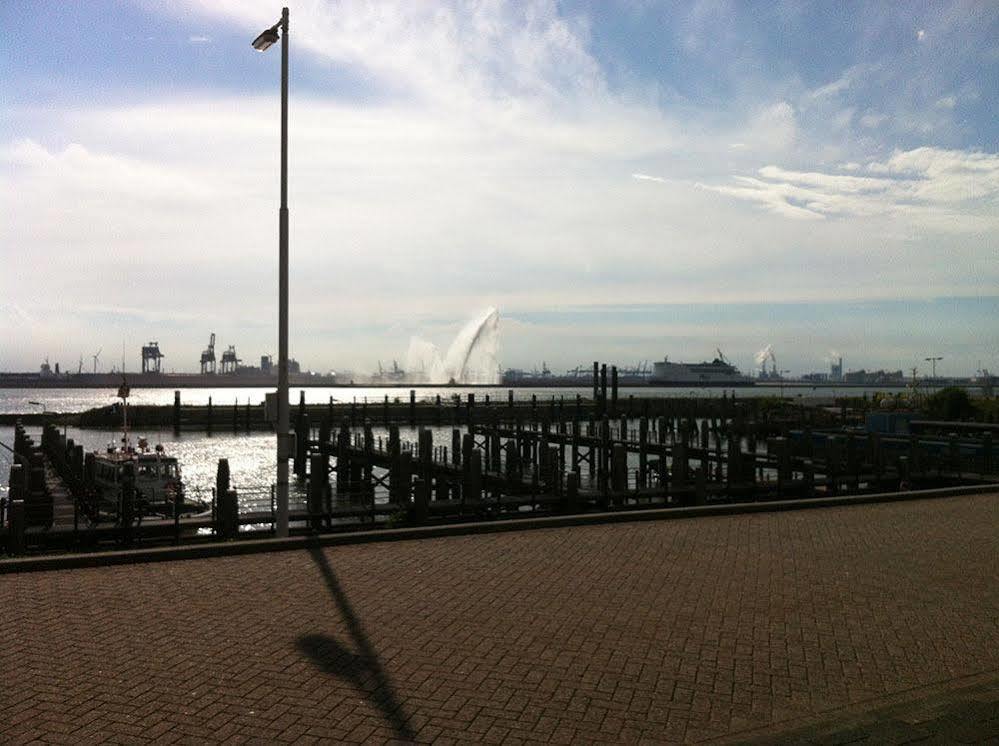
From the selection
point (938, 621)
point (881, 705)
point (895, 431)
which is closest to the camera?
point (881, 705)

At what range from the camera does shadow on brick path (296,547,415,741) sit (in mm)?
6293

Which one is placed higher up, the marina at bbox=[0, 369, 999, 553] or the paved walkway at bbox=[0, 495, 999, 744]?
the paved walkway at bbox=[0, 495, 999, 744]

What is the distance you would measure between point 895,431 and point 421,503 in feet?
103

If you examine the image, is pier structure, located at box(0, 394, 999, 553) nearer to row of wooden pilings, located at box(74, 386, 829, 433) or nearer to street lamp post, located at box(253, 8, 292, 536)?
street lamp post, located at box(253, 8, 292, 536)

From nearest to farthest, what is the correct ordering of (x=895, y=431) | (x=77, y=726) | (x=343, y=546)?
(x=77, y=726) → (x=343, y=546) → (x=895, y=431)

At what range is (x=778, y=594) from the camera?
989cm

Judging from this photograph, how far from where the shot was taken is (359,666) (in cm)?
725

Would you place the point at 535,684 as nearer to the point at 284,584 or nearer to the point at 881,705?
Answer: the point at 881,705

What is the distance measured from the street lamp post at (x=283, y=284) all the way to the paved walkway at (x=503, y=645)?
1.72 meters

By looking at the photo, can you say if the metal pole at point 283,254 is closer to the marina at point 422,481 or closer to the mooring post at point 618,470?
the marina at point 422,481

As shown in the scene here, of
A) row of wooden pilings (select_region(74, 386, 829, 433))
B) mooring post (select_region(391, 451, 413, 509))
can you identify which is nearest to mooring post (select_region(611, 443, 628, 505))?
mooring post (select_region(391, 451, 413, 509))

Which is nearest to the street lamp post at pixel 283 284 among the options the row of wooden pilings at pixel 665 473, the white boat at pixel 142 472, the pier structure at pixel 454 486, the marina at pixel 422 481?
the marina at pixel 422 481

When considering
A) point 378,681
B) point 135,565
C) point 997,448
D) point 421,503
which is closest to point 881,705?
point 378,681

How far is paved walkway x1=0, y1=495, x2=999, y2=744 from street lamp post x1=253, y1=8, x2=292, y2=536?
1.72 m
